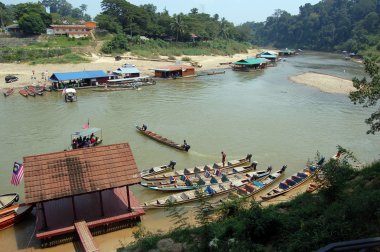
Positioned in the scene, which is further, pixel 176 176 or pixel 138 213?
pixel 176 176

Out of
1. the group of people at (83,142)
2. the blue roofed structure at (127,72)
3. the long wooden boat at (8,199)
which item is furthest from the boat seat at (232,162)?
the blue roofed structure at (127,72)

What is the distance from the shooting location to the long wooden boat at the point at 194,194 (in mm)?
22234

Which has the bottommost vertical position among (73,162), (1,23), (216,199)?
(216,199)

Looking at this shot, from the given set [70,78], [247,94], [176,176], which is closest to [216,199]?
[176,176]

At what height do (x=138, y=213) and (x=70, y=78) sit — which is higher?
(x=70, y=78)

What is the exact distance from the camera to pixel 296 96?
56469mm

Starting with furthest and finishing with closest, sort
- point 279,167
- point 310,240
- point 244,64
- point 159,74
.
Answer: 1. point 244,64
2. point 159,74
3. point 279,167
4. point 310,240

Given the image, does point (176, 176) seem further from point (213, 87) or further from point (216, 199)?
point (213, 87)

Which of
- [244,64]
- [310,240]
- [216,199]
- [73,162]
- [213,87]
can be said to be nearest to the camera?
[310,240]

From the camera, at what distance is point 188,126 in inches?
1549

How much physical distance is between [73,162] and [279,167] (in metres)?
16.6

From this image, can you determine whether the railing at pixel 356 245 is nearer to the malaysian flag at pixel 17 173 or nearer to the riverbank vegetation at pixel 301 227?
the riverbank vegetation at pixel 301 227

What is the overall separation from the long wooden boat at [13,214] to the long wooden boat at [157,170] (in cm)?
805

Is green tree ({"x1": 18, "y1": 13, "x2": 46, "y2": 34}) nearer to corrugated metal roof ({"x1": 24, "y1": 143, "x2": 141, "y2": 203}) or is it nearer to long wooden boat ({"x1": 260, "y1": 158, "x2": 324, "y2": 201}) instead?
corrugated metal roof ({"x1": 24, "y1": 143, "x2": 141, "y2": 203})
